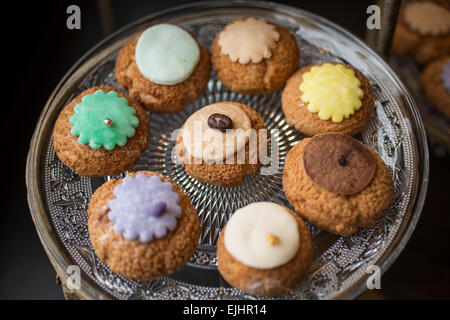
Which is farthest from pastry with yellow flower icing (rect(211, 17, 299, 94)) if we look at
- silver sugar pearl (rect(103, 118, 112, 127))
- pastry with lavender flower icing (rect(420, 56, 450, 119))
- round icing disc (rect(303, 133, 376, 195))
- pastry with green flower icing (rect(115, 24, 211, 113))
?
pastry with lavender flower icing (rect(420, 56, 450, 119))

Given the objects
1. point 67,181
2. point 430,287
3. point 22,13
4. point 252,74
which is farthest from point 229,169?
point 22,13

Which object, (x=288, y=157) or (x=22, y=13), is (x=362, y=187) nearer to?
(x=288, y=157)

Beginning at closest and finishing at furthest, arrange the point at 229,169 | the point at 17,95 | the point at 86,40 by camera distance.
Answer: the point at 229,169, the point at 17,95, the point at 86,40

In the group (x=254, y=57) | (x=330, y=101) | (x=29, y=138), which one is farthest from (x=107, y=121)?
(x=29, y=138)

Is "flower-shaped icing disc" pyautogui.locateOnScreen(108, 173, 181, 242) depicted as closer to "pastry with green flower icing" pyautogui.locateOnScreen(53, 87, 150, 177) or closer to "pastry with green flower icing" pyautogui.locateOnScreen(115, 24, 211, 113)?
"pastry with green flower icing" pyautogui.locateOnScreen(53, 87, 150, 177)

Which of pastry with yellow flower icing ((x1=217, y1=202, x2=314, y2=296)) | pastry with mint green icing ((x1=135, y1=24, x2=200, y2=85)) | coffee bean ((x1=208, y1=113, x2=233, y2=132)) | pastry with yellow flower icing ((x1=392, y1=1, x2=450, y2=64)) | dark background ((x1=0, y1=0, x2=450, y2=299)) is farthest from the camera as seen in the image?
pastry with yellow flower icing ((x1=392, y1=1, x2=450, y2=64))

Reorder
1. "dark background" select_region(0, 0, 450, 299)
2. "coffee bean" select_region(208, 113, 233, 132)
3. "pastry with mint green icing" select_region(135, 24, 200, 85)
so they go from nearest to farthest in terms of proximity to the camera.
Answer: "coffee bean" select_region(208, 113, 233, 132) → "pastry with mint green icing" select_region(135, 24, 200, 85) → "dark background" select_region(0, 0, 450, 299)
